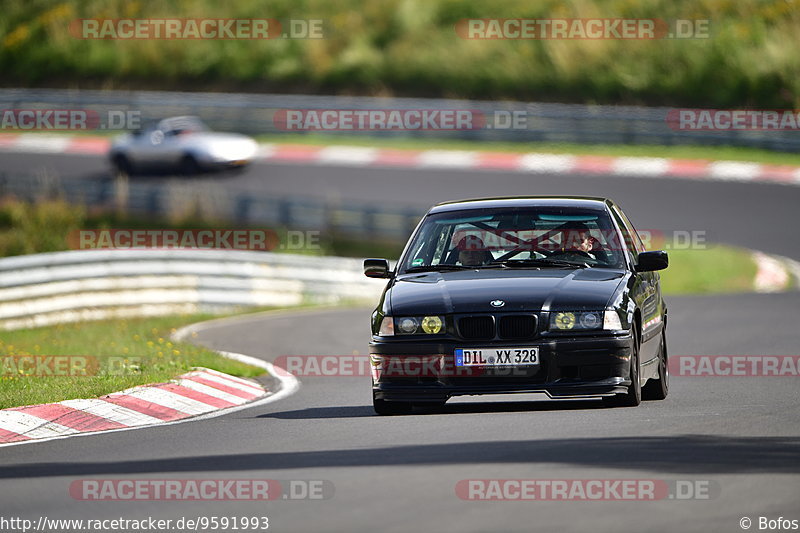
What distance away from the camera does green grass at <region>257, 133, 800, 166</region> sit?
34.3 meters

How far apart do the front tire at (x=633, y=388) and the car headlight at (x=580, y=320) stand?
0.30 meters

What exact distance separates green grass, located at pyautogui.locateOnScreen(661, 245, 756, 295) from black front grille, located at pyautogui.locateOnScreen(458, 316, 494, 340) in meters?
13.7

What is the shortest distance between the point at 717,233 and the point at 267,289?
30.7 ft

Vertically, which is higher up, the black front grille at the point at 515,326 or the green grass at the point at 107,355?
the black front grille at the point at 515,326

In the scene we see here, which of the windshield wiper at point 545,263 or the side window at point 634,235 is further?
the side window at point 634,235

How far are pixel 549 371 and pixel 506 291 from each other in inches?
25.2

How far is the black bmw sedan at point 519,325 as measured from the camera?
380 inches

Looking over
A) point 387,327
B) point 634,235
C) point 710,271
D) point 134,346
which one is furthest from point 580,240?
point 710,271

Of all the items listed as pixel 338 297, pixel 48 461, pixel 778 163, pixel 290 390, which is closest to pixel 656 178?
pixel 778 163

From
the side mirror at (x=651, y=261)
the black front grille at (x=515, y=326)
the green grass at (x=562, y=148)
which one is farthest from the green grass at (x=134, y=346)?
the green grass at (x=562, y=148)

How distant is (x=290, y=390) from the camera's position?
13281 mm

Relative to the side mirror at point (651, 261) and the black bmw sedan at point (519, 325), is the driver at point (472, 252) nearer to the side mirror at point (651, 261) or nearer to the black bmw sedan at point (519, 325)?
the black bmw sedan at point (519, 325)

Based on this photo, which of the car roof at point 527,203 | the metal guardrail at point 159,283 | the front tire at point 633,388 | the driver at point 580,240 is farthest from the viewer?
the metal guardrail at point 159,283

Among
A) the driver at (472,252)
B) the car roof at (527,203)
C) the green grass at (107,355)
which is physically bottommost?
the green grass at (107,355)
